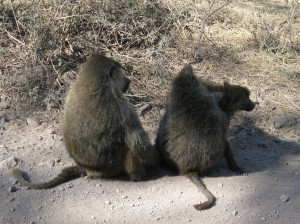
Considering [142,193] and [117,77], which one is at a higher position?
[117,77]

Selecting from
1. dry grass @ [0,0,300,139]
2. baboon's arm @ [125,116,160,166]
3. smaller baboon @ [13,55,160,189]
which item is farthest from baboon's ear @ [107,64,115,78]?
dry grass @ [0,0,300,139]

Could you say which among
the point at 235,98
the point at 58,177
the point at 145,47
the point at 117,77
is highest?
the point at 117,77

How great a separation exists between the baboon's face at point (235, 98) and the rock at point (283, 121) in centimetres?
105

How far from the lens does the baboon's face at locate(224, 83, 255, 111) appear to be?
590cm

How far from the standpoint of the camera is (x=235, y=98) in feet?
19.5

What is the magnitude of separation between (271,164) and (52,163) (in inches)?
101

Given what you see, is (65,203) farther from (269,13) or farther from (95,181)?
(269,13)

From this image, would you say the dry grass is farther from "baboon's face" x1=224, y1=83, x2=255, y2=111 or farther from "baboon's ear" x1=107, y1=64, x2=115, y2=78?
"baboon's ear" x1=107, y1=64, x2=115, y2=78

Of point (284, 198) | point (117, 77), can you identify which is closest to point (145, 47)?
point (117, 77)

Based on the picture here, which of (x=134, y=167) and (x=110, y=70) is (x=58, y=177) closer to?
(x=134, y=167)

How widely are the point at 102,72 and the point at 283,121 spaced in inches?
119

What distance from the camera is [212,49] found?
27.3 feet

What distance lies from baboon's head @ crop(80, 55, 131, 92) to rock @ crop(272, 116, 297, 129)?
268 centimetres

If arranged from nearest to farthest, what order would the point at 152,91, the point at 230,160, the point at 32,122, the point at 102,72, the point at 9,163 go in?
the point at 102,72 → the point at 9,163 → the point at 230,160 → the point at 32,122 → the point at 152,91
